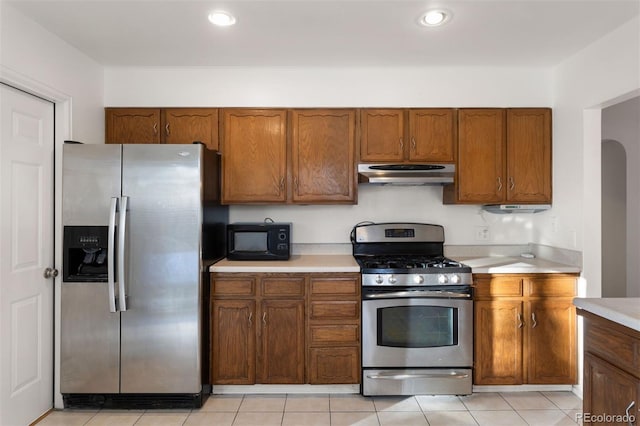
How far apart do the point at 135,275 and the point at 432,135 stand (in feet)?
7.88

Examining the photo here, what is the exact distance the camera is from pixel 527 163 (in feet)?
9.87

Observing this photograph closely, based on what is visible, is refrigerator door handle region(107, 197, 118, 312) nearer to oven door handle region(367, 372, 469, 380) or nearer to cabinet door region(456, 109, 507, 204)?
oven door handle region(367, 372, 469, 380)

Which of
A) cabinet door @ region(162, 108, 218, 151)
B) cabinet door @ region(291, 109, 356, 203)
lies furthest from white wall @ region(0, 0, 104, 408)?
cabinet door @ region(291, 109, 356, 203)

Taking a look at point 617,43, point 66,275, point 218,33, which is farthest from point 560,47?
point 66,275

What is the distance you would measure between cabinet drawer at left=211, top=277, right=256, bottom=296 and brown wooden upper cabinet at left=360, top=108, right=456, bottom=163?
1.30m

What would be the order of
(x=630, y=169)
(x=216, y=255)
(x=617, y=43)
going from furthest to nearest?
1. (x=630, y=169)
2. (x=216, y=255)
3. (x=617, y=43)

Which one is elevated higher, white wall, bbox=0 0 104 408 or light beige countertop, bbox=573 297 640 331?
white wall, bbox=0 0 104 408

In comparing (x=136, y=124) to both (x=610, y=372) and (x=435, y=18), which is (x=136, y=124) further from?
(x=610, y=372)

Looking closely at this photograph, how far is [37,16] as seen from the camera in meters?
2.23

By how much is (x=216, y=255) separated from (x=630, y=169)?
164 inches

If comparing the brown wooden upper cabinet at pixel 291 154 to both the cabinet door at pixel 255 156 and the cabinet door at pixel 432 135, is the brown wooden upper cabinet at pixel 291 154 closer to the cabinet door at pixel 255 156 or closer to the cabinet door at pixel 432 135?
the cabinet door at pixel 255 156

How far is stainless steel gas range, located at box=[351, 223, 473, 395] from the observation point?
2615 millimetres

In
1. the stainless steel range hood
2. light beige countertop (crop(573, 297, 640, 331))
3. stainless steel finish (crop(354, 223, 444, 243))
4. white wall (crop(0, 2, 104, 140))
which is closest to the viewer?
light beige countertop (crop(573, 297, 640, 331))

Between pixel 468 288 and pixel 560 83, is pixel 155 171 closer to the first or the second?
pixel 468 288
